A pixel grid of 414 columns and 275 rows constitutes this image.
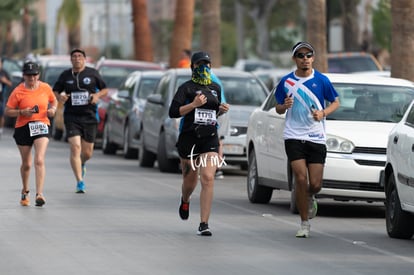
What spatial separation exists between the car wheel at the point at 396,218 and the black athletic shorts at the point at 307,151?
2.57 feet

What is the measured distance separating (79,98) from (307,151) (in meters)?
6.04

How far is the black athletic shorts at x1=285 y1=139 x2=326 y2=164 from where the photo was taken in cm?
1385

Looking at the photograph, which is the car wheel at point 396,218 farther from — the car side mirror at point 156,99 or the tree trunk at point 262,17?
the tree trunk at point 262,17

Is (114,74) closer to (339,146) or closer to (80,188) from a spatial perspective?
(80,188)

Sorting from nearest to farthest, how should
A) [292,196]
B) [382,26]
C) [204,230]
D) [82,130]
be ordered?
[204,230]
[292,196]
[82,130]
[382,26]

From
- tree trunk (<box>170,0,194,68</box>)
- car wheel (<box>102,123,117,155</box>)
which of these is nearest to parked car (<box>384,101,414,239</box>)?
car wheel (<box>102,123,117,155</box>)

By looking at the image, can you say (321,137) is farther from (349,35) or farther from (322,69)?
(349,35)

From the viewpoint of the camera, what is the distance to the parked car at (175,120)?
74.7ft

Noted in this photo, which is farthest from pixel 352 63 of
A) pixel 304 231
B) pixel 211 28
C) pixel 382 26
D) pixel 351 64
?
pixel 382 26

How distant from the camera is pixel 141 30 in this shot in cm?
4456

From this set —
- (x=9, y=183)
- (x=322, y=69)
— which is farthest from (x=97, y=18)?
(x=9, y=183)

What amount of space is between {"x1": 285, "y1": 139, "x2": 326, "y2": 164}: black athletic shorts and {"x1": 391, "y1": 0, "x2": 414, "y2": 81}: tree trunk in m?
10.5

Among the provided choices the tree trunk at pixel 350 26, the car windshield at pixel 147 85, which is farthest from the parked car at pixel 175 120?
the tree trunk at pixel 350 26

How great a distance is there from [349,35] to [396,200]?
41.9m
